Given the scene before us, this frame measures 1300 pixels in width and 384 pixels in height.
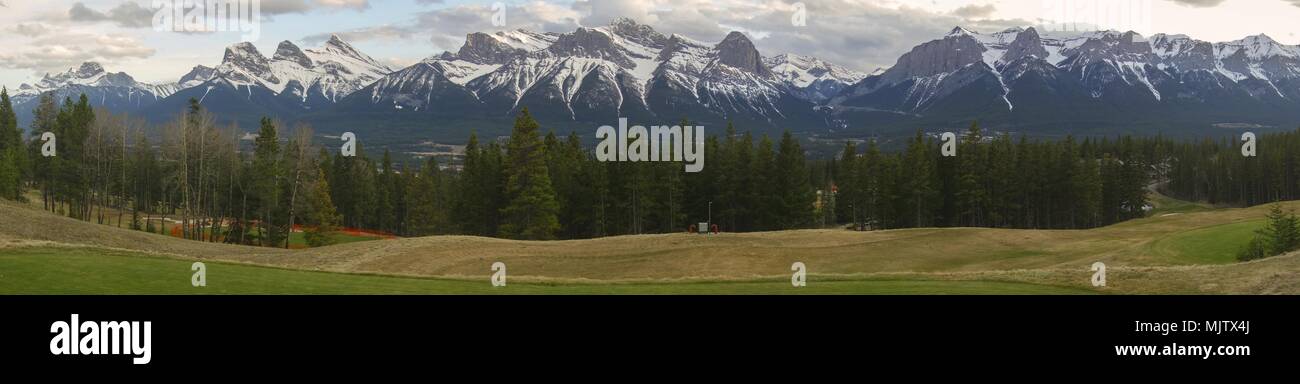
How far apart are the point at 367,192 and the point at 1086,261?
293ft

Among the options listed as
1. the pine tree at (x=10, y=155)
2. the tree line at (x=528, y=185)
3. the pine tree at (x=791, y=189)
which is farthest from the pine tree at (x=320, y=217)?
the pine tree at (x=791, y=189)

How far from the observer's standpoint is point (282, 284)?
1241 inches

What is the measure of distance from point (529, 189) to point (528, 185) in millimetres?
1047

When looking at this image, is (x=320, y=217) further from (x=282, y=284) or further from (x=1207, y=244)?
(x=1207, y=244)

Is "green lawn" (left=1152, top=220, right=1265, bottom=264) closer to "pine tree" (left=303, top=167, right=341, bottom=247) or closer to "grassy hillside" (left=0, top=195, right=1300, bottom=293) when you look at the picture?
"grassy hillside" (left=0, top=195, right=1300, bottom=293)

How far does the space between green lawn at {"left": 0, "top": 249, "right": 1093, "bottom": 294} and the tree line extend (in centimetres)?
4604

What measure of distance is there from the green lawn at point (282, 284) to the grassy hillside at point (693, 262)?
86 mm

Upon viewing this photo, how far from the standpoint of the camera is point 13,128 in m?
102

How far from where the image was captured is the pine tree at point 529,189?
8238 centimetres

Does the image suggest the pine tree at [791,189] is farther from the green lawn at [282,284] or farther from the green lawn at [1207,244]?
the green lawn at [282,284]

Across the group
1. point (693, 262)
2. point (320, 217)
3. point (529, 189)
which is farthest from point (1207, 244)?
point (320, 217)
